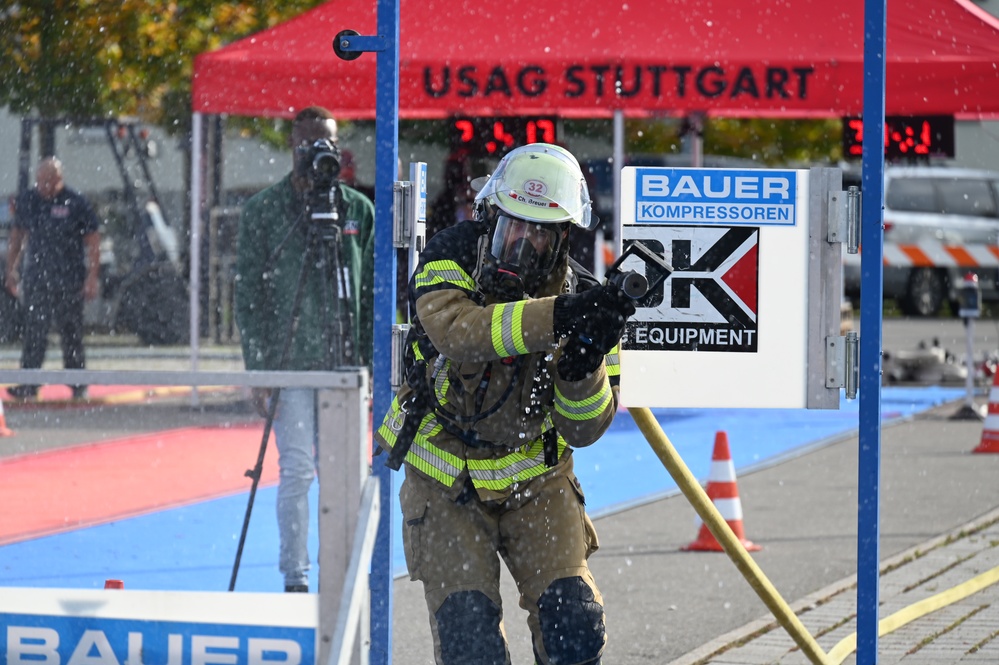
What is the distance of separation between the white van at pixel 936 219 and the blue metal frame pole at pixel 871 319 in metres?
20.5

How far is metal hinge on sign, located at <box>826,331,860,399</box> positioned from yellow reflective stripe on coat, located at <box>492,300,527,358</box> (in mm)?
1199

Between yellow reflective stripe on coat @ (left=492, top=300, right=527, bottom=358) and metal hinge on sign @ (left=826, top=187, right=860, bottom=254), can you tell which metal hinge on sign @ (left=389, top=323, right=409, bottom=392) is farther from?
metal hinge on sign @ (left=826, top=187, right=860, bottom=254)

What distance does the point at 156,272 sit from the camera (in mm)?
20062

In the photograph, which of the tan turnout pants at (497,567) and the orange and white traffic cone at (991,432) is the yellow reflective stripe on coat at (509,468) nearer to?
the tan turnout pants at (497,567)

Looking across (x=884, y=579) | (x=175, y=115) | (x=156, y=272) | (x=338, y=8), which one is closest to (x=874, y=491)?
(x=884, y=579)

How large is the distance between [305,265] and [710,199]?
7.37 ft

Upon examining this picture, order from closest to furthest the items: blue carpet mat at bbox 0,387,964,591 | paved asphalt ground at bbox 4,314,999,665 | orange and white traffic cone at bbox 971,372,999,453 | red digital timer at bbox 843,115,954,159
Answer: blue carpet mat at bbox 0,387,964,591 → paved asphalt ground at bbox 4,314,999,665 → orange and white traffic cone at bbox 971,372,999,453 → red digital timer at bbox 843,115,954,159

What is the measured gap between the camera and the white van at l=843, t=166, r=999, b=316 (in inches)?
969

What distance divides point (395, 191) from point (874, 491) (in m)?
1.59

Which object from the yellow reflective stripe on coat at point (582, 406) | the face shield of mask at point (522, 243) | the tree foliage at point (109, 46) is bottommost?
the yellow reflective stripe on coat at point (582, 406)

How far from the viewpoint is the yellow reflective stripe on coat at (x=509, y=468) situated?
3898mm

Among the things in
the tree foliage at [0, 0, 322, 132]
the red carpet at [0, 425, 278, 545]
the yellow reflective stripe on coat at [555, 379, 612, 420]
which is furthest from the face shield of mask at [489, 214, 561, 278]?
the tree foliage at [0, 0, 322, 132]

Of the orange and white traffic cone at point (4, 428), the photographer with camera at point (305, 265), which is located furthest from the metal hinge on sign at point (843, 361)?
the orange and white traffic cone at point (4, 428)

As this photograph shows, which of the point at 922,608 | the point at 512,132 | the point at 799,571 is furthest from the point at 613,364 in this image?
the point at 512,132
